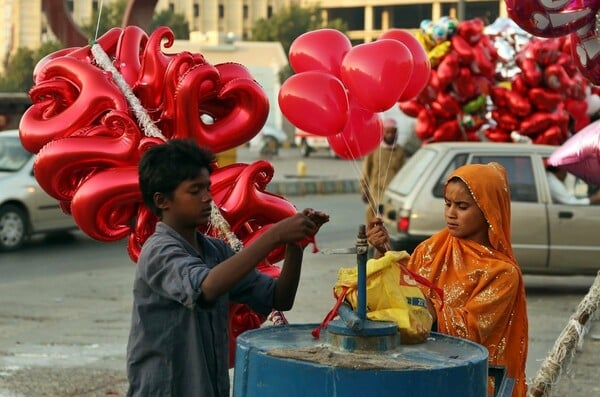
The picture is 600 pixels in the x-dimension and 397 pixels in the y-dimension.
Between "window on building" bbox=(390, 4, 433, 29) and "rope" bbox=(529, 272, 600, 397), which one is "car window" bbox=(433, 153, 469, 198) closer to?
"rope" bbox=(529, 272, 600, 397)

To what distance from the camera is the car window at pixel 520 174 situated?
38.8ft

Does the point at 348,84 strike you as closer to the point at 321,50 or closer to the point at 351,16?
the point at 321,50

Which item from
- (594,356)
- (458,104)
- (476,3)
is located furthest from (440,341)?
(476,3)

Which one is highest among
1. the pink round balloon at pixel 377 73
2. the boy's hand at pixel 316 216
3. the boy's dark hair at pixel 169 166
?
the pink round balloon at pixel 377 73

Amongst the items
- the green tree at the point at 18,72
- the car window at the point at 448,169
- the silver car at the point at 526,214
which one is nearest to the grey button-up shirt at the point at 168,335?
the silver car at the point at 526,214

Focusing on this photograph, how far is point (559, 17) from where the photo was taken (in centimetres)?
498

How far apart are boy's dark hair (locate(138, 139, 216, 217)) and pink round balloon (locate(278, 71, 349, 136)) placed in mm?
1647

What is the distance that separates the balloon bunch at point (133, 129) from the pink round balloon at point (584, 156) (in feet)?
6.80

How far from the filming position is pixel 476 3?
8650cm

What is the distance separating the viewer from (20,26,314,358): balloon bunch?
4.61 metres

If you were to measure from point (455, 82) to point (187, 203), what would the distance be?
9.06 metres

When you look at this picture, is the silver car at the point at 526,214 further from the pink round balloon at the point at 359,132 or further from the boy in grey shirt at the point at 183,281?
the boy in grey shirt at the point at 183,281

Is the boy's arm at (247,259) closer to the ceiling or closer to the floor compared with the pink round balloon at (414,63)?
closer to the floor

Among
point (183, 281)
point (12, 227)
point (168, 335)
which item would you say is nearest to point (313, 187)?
point (12, 227)
